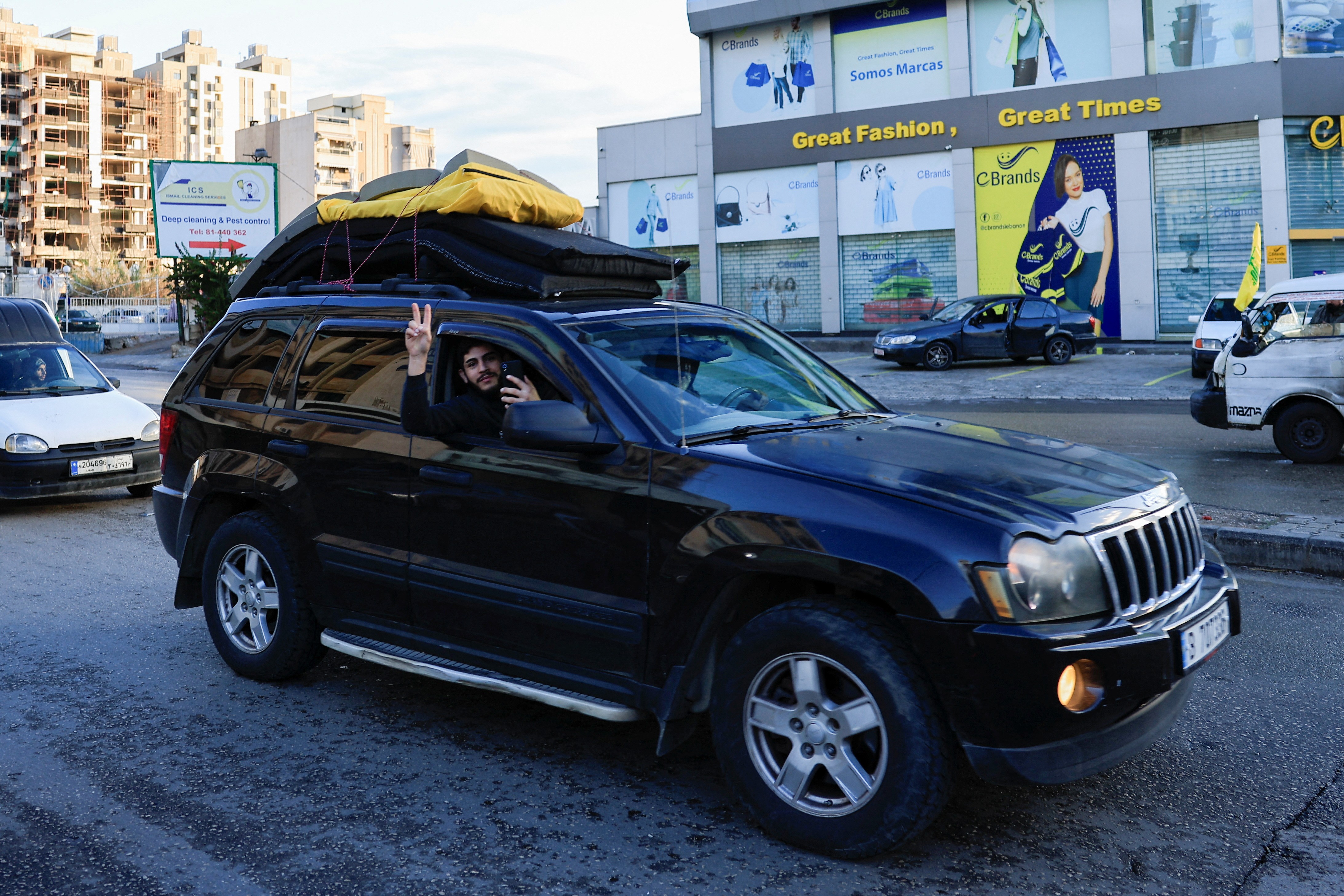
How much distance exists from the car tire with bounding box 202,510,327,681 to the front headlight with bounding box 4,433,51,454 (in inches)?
223

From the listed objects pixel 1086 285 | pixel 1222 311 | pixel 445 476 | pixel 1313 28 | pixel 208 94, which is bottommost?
pixel 445 476

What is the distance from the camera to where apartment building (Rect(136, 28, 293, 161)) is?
145375mm

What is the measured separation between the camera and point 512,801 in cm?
390

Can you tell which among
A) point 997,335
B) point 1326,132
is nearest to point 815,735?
point 997,335

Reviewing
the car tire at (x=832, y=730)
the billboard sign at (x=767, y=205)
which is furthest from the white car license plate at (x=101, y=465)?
the billboard sign at (x=767, y=205)

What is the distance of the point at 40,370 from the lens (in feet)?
37.0

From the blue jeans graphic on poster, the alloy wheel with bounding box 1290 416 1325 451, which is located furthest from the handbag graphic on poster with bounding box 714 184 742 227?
the alloy wheel with bounding box 1290 416 1325 451

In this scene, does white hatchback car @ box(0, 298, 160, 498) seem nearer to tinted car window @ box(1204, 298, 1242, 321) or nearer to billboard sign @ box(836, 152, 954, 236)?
tinted car window @ box(1204, 298, 1242, 321)

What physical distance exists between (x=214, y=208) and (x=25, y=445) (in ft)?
109

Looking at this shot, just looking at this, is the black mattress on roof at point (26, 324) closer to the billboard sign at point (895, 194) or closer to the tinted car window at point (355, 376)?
the tinted car window at point (355, 376)

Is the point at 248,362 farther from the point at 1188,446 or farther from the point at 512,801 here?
the point at 1188,446

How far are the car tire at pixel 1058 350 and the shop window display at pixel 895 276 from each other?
6321 millimetres

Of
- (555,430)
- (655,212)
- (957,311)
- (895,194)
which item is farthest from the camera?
(655,212)

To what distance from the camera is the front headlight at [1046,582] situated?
3127 millimetres
